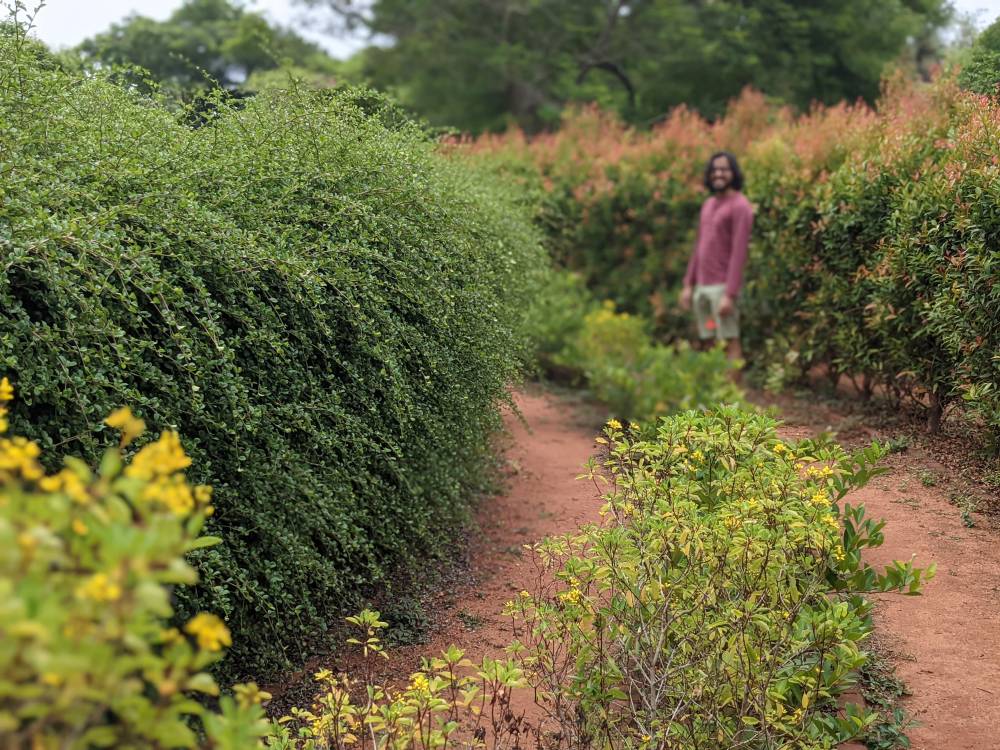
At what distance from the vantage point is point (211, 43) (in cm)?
2294

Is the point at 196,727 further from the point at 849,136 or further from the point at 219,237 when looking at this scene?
the point at 849,136

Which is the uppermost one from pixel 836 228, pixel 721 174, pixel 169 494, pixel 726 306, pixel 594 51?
pixel 594 51

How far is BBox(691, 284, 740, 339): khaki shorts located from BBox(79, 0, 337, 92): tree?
14858mm

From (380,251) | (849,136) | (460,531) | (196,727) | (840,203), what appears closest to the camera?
(196,727)

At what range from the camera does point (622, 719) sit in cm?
317

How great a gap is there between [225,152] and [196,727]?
215 cm

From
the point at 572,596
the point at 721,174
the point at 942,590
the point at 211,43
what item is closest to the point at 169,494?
the point at 572,596

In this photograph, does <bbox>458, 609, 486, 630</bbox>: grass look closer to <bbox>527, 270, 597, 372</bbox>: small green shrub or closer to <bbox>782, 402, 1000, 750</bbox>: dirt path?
<bbox>782, 402, 1000, 750</bbox>: dirt path

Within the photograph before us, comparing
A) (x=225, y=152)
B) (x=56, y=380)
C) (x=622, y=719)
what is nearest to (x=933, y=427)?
(x=622, y=719)

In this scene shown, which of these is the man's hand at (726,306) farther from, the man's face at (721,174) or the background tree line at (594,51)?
the background tree line at (594,51)

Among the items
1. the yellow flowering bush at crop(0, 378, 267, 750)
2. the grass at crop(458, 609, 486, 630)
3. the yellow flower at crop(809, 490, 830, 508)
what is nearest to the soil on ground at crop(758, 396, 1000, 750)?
the yellow flower at crop(809, 490, 830, 508)

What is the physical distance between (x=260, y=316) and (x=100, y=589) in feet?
7.43

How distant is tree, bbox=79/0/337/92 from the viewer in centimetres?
2145

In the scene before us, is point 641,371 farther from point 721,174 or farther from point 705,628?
point 705,628
